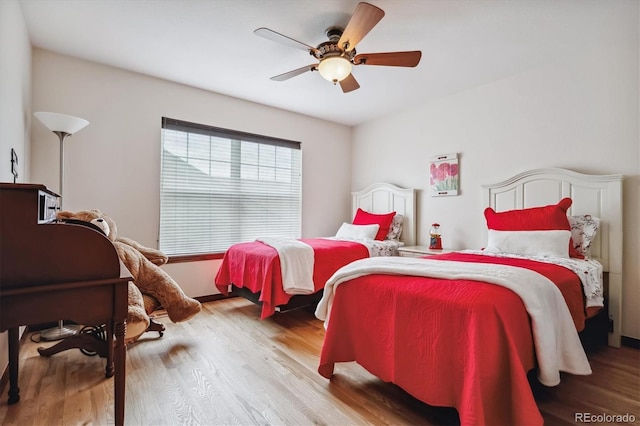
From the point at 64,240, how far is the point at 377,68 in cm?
291

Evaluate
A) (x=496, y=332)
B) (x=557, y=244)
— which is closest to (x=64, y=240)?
(x=496, y=332)

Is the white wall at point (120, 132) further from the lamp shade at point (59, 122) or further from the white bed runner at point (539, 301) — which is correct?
the white bed runner at point (539, 301)

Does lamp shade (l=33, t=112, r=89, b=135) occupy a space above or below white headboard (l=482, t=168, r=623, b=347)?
above

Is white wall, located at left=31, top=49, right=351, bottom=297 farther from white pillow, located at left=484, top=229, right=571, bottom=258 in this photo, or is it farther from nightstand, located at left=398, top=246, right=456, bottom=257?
white pillow, located at left=484, top=229, right=571, bottom=258

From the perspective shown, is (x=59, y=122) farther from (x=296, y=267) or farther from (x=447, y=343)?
(x=447, y=343)

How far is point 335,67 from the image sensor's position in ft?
7.45

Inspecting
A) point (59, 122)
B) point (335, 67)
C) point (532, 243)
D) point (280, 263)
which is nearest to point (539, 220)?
point (532, 243)

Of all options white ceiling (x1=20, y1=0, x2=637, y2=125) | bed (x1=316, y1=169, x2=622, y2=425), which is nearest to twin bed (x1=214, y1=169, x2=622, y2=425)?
bed (x1=316, y1=169, x2=622, y2=425)

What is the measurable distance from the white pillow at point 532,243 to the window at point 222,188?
2675 millimetres

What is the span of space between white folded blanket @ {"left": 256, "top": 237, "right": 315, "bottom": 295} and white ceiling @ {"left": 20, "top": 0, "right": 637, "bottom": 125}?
1.83 meters

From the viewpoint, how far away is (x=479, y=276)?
62.3 inches

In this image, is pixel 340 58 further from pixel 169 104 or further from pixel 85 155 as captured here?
pixel 85 155

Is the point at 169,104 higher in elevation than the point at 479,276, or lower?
higher

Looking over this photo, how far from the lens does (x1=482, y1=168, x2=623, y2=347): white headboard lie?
2.49 meters
